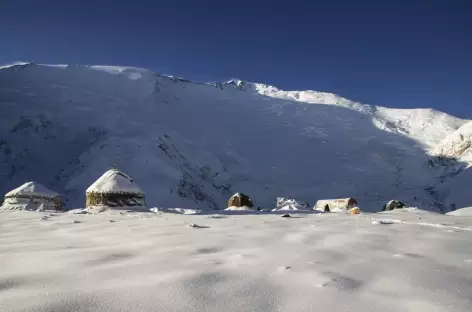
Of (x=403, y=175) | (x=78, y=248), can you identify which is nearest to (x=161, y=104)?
(x=403, y=175)

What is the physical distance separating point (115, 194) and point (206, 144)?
44979 mm

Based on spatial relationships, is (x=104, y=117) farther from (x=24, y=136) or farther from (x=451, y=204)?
(x=451, y=204)

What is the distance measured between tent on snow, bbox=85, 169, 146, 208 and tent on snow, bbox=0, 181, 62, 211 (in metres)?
3.80

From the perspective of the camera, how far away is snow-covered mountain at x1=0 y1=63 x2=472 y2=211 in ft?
154

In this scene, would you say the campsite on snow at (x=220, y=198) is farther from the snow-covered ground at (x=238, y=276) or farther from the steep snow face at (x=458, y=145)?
the steep snow face at (x=458, y=145)

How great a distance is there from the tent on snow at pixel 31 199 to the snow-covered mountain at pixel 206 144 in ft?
69.6

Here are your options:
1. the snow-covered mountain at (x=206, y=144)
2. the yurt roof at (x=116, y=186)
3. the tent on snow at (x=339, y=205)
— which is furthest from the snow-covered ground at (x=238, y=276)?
the snow-covered mountain at (x=206, y=144)

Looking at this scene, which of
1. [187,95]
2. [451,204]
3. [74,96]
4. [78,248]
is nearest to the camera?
[78,248]

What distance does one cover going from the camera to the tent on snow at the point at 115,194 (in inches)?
596

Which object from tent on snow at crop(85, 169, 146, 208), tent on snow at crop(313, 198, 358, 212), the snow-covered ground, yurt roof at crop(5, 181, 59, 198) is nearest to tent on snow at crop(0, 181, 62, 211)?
yurt roof at crop(5, 181, 59, 198)

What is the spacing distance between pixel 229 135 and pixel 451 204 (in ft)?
117

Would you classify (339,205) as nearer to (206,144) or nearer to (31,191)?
(31,191)

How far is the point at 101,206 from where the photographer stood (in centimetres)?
1454

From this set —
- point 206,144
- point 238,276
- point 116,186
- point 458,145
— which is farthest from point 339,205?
point 458,145
